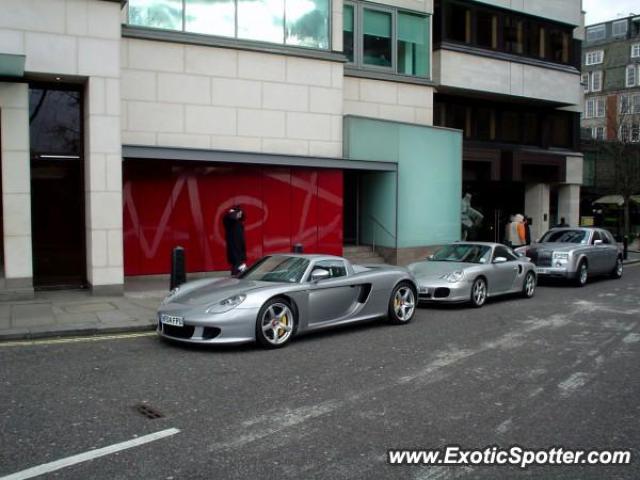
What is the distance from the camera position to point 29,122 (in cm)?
1284

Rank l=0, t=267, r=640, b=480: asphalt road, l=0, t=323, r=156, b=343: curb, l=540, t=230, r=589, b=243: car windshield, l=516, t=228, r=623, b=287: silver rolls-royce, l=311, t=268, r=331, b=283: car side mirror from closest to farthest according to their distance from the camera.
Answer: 1. l=0, t=267, r=640, b=480: asphalt road
2. l=0, t=323, r=156, b=343: curb
3. l=311, t=268, r=331, b=283: car side mirror
4. l=516, t=228, r=623, b=287: silver rolls-royce
5. l=540, t=230, r=589, b=243: car windshield

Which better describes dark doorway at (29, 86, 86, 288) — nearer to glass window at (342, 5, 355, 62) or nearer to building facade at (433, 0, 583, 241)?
glass window at (342, 5, 355, 62)

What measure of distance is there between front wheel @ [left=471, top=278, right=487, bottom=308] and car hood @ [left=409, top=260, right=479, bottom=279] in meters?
0.35

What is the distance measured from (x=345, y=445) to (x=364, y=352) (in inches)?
134

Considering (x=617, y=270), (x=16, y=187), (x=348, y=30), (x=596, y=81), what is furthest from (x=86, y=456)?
(x=596, y=81)

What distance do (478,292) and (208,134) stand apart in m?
7.40

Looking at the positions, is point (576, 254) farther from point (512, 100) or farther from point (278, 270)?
point (512, 100)

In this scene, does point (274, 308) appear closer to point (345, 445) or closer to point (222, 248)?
point (345, 445)

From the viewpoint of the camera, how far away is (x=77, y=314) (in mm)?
10461

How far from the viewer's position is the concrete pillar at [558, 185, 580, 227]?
95.4 ft

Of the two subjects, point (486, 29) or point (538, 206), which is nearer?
point (486, 29)

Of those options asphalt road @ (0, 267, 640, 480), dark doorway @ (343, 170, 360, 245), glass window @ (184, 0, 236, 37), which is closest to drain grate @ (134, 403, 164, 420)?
→ asphalt road @ (0, 267, 640, 480)

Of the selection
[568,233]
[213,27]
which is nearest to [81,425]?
[213,27]

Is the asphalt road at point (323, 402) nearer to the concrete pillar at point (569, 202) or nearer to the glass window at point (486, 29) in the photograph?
the glass window at point (486, 29)
